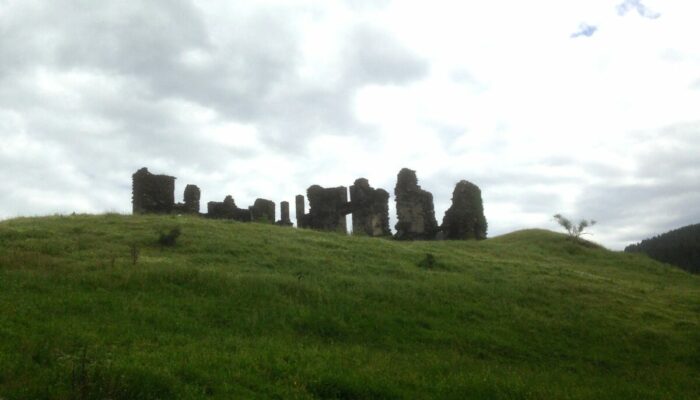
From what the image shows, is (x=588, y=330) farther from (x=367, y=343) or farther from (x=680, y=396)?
(x=367, y=343)

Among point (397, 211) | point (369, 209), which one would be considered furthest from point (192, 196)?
point (397, 211)

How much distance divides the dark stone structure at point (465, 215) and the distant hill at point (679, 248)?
21031 millimetres

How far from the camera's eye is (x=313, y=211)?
189ft

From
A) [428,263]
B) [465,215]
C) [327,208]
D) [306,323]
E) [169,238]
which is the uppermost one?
[327,208]

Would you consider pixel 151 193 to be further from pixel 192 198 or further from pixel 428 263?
pixel 428 263

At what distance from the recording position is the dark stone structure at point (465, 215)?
56.9 meters

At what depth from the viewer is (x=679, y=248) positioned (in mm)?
93312

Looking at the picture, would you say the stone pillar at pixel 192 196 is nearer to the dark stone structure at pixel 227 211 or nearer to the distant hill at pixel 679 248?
the dark stone structure at pixel 227 211

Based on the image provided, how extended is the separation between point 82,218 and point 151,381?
1131 inches

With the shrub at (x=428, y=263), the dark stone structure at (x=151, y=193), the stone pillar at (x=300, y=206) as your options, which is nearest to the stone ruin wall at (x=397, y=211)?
the stone pillar at (x=300, y=206)

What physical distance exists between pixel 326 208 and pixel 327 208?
0.28 ft

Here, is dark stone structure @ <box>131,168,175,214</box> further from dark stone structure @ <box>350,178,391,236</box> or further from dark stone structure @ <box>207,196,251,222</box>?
dark stone structure @ <box>350,178,391,236</box>

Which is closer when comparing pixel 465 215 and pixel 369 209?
pixel 369 209

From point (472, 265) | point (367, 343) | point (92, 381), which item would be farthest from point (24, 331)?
point (472, 265)
